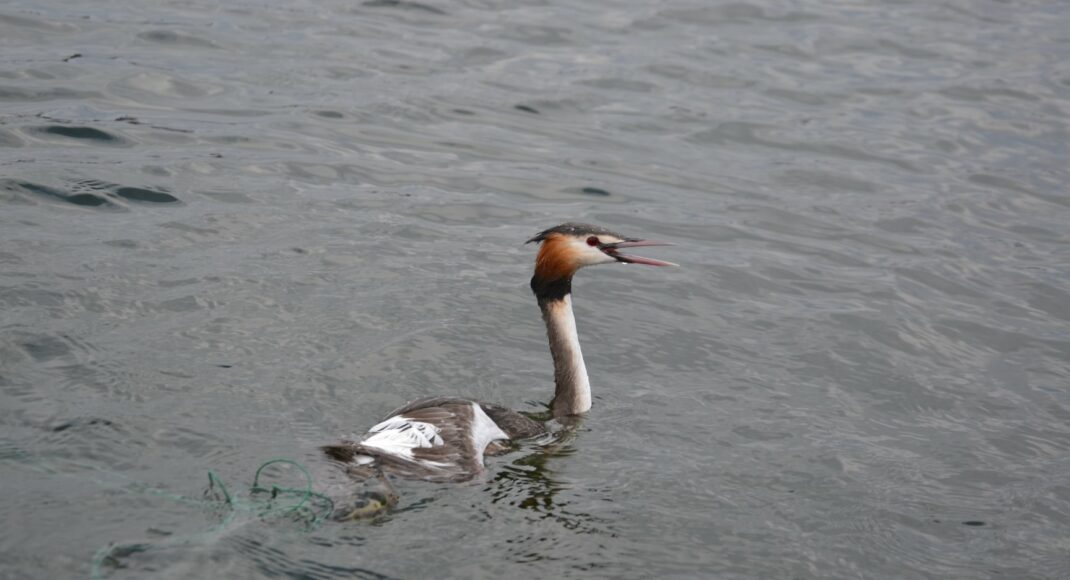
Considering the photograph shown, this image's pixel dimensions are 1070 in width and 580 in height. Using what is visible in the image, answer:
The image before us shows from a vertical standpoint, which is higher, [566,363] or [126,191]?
[126,191]

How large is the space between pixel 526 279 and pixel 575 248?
6.57ft

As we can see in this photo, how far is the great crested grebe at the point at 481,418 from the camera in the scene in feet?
22.5

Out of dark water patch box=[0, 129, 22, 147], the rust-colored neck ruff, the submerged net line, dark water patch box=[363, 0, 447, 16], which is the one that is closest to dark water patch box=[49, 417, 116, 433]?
the submerged net line

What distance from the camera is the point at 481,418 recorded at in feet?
24.7

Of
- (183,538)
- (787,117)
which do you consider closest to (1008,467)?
(183,538)

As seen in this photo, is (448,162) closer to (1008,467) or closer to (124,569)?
(1008,467)

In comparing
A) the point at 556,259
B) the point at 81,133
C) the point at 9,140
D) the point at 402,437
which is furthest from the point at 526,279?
the point at 9,140

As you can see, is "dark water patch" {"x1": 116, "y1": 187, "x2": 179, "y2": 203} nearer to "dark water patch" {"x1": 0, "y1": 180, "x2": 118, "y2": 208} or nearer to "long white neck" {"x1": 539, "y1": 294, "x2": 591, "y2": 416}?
"dark water patch" {"x1": 0, "y1": 180, "x2": 118, "y2": 208}

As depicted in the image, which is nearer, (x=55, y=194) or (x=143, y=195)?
(x=55, y=194)

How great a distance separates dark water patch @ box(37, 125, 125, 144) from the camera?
12.3 meters

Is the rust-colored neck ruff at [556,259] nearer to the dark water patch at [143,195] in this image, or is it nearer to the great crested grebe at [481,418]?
the great crested grebe at [481,418]

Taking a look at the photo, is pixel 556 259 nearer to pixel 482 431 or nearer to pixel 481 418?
pixel 481 418

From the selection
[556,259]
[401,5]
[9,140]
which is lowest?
[9,140]

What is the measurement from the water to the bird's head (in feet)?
2.71
